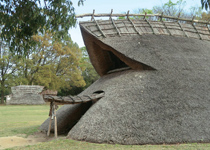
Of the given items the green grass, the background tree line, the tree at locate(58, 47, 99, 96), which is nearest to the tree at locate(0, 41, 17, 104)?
the background tree line

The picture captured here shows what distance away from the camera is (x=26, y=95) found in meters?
38.5

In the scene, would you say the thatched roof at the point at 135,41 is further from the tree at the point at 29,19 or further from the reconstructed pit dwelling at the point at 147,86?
the tree at the point at 29,19

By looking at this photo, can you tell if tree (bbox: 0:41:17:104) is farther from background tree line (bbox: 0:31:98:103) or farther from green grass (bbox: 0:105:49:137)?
green grass (bbox: 0:105:49:137)

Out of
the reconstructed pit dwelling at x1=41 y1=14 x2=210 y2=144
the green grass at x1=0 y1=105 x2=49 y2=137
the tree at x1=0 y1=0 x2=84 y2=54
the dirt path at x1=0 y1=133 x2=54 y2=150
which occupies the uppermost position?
the tree at x1=0 y1=0 x2=84 y2=54

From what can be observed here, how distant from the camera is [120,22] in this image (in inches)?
518

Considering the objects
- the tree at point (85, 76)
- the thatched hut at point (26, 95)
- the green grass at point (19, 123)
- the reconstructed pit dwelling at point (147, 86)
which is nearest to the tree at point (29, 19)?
the reconstructed pit dwelling at point (147, 86)

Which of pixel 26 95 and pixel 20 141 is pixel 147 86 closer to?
pixel 20 141

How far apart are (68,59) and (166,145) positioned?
1397 inches

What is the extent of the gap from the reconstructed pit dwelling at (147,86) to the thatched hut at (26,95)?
2732cm

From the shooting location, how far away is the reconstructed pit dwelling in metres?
7.55

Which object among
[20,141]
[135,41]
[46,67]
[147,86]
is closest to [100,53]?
[135,41]

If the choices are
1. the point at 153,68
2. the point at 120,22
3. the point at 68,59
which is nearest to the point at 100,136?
the point at 153,68

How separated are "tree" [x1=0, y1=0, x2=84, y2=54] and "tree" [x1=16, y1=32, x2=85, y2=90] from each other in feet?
108

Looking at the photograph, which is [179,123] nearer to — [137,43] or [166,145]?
[166,145]
